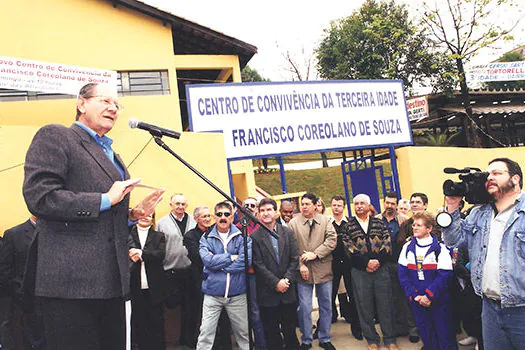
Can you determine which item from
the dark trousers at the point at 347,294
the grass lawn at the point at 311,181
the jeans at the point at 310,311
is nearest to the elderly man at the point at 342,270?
the dark trousers at the point at 347,294

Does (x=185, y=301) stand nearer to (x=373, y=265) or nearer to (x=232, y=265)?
(x=232, y=265)

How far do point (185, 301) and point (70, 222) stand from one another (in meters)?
4.14

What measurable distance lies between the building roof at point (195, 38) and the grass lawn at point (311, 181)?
8.81m

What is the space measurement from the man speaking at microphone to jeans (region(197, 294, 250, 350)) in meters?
2.91

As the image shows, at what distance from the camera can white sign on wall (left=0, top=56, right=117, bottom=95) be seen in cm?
709

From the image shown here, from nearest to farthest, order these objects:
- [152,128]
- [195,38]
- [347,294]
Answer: [152,128] < [347,294] < [195,38]

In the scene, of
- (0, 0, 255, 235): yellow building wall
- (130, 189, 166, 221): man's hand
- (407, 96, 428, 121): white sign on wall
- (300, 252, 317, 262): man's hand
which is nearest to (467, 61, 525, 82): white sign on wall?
(407, 96, 428, 121): white sign on wall

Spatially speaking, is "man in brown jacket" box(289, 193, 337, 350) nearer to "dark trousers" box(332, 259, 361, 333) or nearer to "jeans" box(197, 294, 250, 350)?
"dark trousers" box(332, 259, 361, 333)

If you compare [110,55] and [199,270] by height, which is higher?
[110,55]

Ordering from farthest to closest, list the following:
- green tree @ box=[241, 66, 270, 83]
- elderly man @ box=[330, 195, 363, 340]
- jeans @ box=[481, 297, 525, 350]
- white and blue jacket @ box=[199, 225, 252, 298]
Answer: green tree @ box=[241, 66, 270, 83] < elderly man @ box=[330, 195, 363, 340] < white and blue jacket @ box=[199, 225, 252, 298] < jeans @ box=[481, 297, 525, 350]

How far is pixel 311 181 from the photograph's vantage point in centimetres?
2195

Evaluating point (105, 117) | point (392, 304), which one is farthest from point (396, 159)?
point (105, 117)

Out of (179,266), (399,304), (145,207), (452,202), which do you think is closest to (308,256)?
(399,304)

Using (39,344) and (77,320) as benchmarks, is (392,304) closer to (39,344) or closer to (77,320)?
(39,344)
